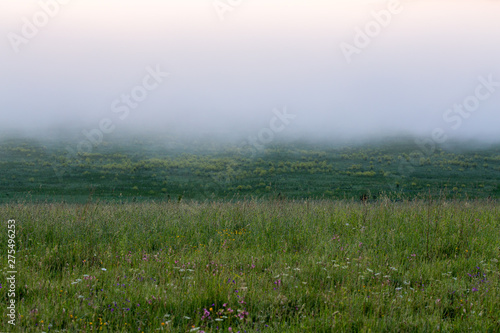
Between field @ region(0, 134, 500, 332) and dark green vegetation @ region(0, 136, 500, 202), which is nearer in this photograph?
field @ region(0, 134, 500, 332)

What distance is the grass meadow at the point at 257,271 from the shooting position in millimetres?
3689

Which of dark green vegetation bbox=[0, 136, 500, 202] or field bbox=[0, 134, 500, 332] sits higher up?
field bbox=[0, 134, 500, 332]

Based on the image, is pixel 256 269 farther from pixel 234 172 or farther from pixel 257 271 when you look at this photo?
pixel 234 172

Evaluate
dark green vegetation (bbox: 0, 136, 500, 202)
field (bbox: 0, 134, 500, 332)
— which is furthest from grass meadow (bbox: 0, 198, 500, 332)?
dark green vegetation (bbox: 0, 136, 500, 202)

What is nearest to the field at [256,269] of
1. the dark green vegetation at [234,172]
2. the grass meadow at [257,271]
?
the grass meadow at [257,271]

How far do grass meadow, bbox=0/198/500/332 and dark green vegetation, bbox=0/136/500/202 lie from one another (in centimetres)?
1645

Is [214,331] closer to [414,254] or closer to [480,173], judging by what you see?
[414,254]

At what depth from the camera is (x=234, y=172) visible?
45438mm

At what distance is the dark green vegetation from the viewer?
32.6m

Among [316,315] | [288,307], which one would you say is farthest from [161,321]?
[316,315]

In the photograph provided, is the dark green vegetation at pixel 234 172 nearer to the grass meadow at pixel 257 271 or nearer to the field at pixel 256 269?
the field at pixel 256 269

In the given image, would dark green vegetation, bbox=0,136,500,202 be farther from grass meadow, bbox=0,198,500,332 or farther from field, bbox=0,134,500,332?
grass meadow, bbox=0,198,500,332

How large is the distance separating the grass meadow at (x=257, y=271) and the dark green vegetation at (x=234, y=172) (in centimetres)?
1645

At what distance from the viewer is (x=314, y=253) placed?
225 inches
